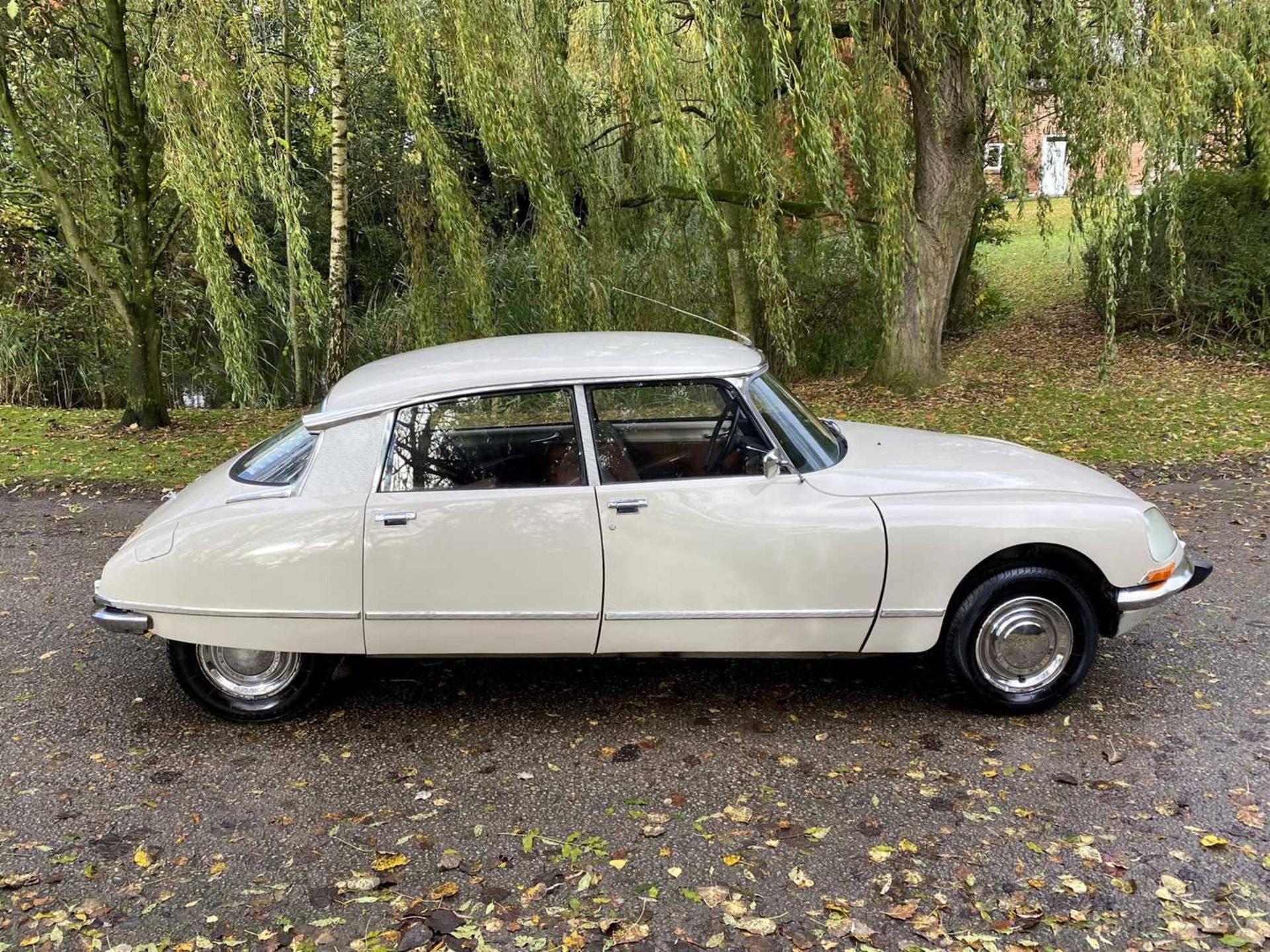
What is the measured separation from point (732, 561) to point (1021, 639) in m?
1.29

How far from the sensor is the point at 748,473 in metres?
3.78

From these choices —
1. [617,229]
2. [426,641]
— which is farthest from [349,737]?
[617,229]

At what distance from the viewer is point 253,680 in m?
4.04

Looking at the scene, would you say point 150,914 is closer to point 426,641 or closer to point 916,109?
point 426,641

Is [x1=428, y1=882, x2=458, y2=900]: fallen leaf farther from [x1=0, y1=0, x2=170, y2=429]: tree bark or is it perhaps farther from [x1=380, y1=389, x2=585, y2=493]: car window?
[x1=0, y1=0, x2=170, y2=429]: tree bark

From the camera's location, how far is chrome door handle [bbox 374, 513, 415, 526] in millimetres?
3682

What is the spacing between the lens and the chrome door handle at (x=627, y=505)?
3.67 metres

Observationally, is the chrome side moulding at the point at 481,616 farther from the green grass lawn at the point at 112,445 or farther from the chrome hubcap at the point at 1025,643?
the green grass lawn at the point at 112,445

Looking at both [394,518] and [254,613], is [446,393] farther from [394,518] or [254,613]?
[254,613]

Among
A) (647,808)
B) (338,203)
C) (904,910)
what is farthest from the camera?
(338,203)

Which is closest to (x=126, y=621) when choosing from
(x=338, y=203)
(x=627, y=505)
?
(x=627, y=505)

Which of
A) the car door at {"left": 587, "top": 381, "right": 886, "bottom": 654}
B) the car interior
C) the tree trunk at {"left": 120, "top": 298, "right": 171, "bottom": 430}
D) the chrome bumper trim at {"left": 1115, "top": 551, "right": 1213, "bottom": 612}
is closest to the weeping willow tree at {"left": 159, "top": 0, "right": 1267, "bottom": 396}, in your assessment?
the tree trunk at {"left": 120, "top": 298, "right": 171, "bottom": 430}

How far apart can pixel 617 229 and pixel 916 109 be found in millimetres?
3664

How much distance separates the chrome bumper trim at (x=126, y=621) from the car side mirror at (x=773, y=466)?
2665 millimetres
